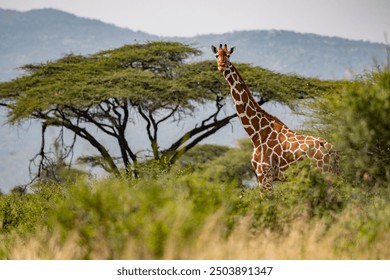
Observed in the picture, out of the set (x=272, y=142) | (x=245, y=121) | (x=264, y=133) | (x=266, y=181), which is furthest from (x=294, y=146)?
(x=245, y=121)

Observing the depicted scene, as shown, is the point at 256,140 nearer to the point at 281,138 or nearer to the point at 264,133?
the point at 264,133

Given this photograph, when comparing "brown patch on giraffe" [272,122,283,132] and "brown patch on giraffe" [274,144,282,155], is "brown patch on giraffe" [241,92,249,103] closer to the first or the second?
"brown patch on giraffe" [272,122,283,132]

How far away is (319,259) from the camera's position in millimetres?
7137

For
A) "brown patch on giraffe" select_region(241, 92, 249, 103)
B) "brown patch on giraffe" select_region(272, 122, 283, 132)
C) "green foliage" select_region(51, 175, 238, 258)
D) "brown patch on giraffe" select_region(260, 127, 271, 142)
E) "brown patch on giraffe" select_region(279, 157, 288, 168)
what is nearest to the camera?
"green foliage" select_region(51, 175, 238, 258)

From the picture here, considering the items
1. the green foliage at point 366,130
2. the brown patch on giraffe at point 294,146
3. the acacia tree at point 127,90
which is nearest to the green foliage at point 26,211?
the brown patch on giraffe at point 294,146

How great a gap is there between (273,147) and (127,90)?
13330 mm

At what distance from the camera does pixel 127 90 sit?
24500 millimetres

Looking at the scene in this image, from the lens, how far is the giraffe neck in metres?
12.0

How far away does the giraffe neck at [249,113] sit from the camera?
12.0 m

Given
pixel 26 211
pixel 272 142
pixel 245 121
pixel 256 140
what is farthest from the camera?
pixel 26 211

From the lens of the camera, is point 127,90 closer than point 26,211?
No

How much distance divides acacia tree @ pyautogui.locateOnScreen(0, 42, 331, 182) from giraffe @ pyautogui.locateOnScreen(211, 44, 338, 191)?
471 inches

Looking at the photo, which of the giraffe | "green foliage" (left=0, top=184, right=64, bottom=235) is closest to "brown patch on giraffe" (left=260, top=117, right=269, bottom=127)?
the giraffe
